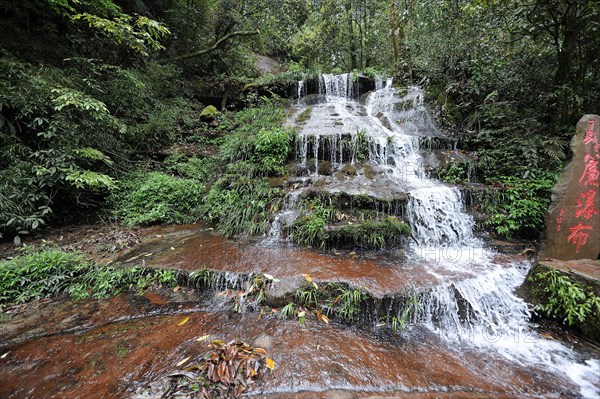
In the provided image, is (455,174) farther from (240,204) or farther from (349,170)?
(240,204)

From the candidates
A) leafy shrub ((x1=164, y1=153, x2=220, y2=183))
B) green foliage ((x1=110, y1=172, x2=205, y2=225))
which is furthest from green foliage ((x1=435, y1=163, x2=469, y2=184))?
green foliage ((x1=110, y1=172, x2=205, y2=225))

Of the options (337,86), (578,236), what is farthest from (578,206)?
(337,86)

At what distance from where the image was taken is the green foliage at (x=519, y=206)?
4891mm

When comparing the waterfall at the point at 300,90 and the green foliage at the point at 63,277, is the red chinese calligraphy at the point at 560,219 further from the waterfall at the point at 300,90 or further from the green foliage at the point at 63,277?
the waterfall at the point at 300,90

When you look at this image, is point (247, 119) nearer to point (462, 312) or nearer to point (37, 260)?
point (37, 260)

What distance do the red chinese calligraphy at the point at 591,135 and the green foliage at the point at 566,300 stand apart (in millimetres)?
2450

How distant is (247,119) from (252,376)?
8.69 meters

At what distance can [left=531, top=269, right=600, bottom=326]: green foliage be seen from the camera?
2939 millimetres

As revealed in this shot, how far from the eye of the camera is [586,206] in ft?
12.9

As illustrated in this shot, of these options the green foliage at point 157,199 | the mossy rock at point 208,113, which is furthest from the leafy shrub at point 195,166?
the mossy rock at point 208,113

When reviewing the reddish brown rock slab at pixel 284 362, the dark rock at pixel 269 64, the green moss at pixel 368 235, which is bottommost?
the reddish brown rock slab at pixel 284 362

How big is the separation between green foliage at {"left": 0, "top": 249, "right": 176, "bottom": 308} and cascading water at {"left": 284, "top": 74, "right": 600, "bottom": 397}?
8.84 feet

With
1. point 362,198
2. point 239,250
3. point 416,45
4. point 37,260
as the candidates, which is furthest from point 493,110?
point 37,260

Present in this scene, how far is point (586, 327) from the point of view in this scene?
2.95 metres
